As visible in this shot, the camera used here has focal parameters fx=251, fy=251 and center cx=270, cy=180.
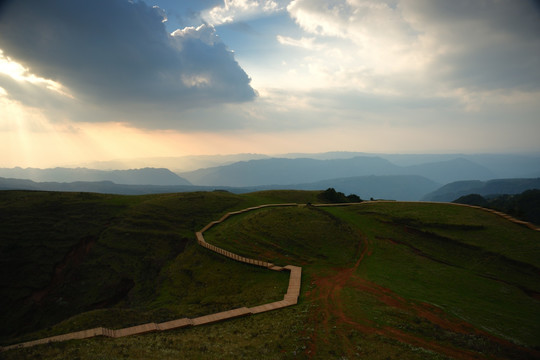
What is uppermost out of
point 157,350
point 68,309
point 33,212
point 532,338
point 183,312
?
point 33,212

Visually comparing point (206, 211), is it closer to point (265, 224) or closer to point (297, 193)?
point (265, 224)

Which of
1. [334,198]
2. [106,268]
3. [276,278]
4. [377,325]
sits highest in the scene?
[334,198]

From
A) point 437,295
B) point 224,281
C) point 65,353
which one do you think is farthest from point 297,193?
point 65,353

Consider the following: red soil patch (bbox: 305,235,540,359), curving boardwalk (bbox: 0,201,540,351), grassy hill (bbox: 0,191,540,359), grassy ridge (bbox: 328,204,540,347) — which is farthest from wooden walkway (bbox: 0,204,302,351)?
grassy ridge (bbox: 328,204,540,347)

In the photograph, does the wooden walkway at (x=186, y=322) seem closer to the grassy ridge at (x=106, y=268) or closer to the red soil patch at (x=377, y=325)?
the grassy ridge at (x=106, y=268)

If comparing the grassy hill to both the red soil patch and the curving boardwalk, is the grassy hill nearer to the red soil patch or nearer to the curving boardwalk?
the red soil patch

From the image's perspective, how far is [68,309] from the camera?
3578cm

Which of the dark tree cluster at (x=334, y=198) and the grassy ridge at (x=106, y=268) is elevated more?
the dark tree cluster at (x=334, y=198)

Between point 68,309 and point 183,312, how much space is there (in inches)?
912

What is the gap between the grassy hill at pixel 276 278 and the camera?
53.6ft

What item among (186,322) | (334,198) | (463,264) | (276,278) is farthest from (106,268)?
(334,198)

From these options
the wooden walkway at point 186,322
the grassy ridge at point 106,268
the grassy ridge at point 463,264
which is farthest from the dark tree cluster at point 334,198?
the wooden walkway at point 186,322

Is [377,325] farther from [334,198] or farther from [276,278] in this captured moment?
[334,198]

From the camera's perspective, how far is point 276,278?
29891 millimetres
